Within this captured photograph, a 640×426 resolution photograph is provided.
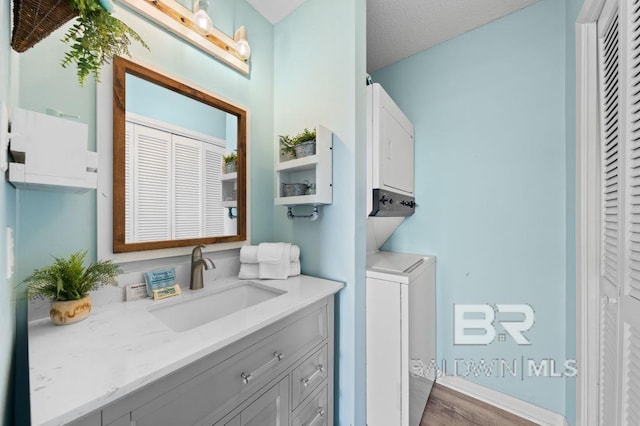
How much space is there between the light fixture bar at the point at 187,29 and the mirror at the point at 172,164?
→ 0.25m

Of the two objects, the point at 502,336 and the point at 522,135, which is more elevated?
the point at 522,135

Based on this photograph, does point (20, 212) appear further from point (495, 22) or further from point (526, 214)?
point (495, 22)

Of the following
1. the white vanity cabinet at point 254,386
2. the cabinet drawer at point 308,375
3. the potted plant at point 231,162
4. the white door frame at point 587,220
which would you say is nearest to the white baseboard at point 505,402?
the white door frame at point 587,220

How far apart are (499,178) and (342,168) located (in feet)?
4.30

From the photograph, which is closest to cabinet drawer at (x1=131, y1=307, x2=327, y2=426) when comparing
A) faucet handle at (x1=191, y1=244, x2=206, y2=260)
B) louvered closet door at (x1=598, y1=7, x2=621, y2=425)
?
faucet handle at (x1=191, y1=244, x2=206, y2=260)

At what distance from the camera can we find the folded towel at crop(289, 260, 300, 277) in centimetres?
144

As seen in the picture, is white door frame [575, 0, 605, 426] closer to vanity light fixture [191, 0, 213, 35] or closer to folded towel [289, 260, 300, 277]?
folded towel [289, 260, 300, 277]

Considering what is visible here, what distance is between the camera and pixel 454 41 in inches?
77.9

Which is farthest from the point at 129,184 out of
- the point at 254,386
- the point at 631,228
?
the point at 631,228

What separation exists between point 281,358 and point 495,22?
268cm

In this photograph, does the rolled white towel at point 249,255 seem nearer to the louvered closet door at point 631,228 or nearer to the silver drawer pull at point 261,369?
the silver drawer pull at point 261,369

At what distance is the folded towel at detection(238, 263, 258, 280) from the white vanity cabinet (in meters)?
0.46

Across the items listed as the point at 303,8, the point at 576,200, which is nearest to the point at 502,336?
the point at 576,200

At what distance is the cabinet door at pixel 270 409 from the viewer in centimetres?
81
